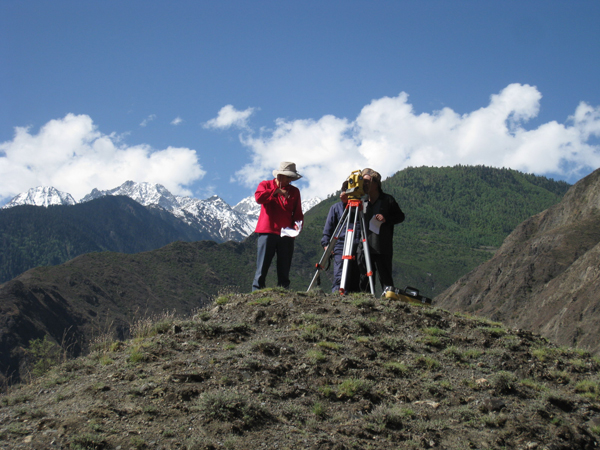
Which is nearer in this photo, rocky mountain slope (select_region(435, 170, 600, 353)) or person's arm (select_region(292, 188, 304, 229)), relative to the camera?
person's arm (select_region(292, 188, 304, 229))

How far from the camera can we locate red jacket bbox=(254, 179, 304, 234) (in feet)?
25.6

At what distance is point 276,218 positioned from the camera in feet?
26.0

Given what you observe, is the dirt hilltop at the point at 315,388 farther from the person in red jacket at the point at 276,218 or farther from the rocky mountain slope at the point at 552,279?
the rocky mountain slope at the point at 552,279

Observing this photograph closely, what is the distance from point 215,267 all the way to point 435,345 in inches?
4523

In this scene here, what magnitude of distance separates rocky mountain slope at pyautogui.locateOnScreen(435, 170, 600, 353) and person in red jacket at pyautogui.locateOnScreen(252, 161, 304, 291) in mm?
29887

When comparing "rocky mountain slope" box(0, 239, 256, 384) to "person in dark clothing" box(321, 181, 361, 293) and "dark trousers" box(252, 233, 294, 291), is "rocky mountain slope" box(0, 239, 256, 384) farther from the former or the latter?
"person in dark clothing" box(321, 181, 361, 293)

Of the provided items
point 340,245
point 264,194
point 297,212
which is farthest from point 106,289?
point 340,245

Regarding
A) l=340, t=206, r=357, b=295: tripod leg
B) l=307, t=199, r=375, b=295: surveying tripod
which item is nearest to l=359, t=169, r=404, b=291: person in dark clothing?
l=307, t=199, r=375, b=295: surveying tripod

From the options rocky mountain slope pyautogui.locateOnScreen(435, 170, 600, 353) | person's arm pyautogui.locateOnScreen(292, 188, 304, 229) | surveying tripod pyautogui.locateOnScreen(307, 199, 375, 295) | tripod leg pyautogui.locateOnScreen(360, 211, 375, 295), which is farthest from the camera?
rocky mountain slope pyautogui.locateOnScreen(435, 170, 600, 353)

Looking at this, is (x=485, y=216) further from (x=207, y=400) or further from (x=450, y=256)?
(x=207, y=400)

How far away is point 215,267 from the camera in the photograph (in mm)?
118562

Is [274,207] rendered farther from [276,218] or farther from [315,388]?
[315,388]

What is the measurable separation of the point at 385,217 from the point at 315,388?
353 cm

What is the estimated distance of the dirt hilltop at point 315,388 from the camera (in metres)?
3.97
